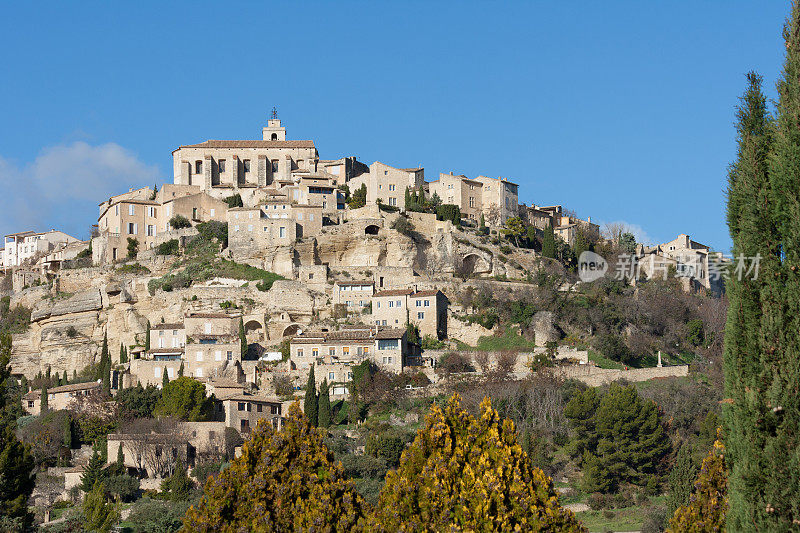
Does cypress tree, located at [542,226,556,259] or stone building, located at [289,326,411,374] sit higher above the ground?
cypress tree, located at [542,226,556,259]

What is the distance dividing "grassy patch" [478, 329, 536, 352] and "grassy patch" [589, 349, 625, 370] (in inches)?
157

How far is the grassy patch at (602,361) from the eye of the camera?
6356 centimetres

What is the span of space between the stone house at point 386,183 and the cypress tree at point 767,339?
7518cm

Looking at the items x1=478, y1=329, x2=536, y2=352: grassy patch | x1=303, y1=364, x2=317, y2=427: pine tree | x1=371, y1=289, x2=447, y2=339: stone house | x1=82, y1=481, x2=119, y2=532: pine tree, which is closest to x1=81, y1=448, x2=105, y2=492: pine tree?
x1=82, y1=481, x2=119, y2=532: pine tree

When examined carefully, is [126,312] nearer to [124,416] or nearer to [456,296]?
[124,416]

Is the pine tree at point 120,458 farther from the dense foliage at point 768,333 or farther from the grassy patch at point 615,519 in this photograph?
the dense foliage at point 768,333

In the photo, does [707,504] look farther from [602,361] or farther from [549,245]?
[549,245]

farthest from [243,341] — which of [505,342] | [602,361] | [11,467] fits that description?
[11,467]

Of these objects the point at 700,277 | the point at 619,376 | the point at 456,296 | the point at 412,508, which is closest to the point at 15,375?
the point at 456,296

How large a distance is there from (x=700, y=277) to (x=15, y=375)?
55976 mm

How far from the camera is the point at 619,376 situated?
60375mm

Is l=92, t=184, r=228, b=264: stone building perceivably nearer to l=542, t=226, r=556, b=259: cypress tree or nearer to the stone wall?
l=542, t=226, r=556, b=259: cypress tree

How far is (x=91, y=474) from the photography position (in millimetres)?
49281

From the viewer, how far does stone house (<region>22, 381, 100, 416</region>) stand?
200 feet
